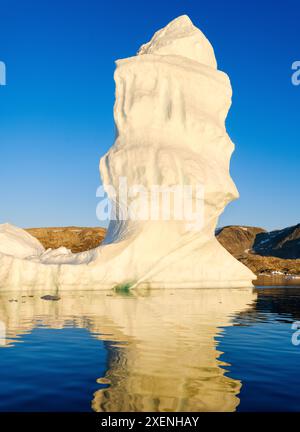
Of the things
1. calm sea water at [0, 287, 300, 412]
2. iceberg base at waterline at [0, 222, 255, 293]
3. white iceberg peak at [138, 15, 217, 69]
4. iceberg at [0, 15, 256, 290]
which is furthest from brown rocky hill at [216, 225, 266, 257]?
calm sea water at [0, 287, 300, 412]

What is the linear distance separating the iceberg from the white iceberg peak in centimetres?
9

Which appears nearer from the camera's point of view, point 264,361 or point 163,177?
point 264,361

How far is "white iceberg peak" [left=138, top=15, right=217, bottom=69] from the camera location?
34.8 metres

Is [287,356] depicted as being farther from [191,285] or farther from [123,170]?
[123,170]

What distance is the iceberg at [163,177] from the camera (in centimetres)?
2728

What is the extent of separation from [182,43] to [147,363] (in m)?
31.4

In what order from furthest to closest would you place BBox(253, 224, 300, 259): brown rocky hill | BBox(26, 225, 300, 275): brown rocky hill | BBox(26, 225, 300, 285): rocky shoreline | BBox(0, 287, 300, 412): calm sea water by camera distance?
BBox(253, 224, 300, 259): brown rocky hill → BBox(26, 225, 300, 275): brown rocky hill → BBox(26, 225, 300, 285): rocky shoreline → BBox(0, 287, 300, 412): calm sea water

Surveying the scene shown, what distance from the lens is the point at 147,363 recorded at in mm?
7871

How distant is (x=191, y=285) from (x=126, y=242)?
5198 mm

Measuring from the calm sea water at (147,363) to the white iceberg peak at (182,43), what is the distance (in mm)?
25338

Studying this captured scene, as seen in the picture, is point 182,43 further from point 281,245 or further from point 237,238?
point 237,238

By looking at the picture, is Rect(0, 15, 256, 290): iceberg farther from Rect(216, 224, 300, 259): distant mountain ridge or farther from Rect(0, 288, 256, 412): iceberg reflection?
Rect(216, 224, 300, 259): distant mountain ridge

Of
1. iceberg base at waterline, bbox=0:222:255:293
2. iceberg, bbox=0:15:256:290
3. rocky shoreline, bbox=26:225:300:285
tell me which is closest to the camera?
iceberg base at waterline, bbox=0:222:255:293

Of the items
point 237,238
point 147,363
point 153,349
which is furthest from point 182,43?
point 237,238
